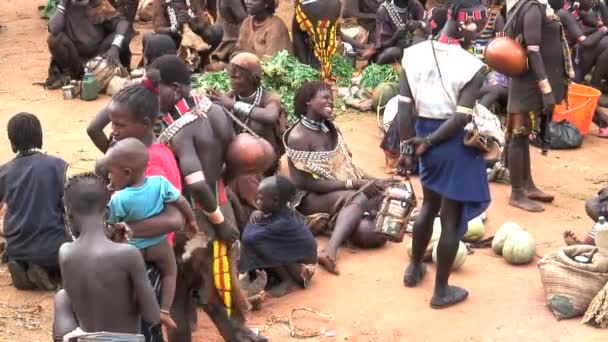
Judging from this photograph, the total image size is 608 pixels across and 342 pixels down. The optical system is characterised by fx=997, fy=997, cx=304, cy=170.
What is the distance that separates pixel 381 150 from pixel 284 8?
17.3 ft

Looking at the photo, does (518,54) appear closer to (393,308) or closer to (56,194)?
(393,308)

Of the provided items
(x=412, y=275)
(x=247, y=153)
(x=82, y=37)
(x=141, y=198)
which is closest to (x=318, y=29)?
(x=82, y=37)

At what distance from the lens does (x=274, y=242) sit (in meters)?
5.91

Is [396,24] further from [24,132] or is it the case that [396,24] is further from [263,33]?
[24,132]

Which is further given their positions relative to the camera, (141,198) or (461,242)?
(461,242)

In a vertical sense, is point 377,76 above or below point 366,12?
above

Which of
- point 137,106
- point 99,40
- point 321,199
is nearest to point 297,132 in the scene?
point 321,199

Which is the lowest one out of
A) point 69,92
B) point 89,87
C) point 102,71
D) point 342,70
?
point 69,92

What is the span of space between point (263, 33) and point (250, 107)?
329 centimetres

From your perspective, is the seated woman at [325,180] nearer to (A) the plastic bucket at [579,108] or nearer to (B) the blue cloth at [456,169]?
(B) the blue cloth at [456,169]

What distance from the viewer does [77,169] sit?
26.3 ft

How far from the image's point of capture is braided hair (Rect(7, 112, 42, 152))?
5.95 meters

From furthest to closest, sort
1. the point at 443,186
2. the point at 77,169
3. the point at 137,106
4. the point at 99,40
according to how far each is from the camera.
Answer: the point at 99,40 → the point at 77,169 → the point at 443,186 → the point at 137,106

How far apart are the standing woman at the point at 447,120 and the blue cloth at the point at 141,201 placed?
5.89 feet
